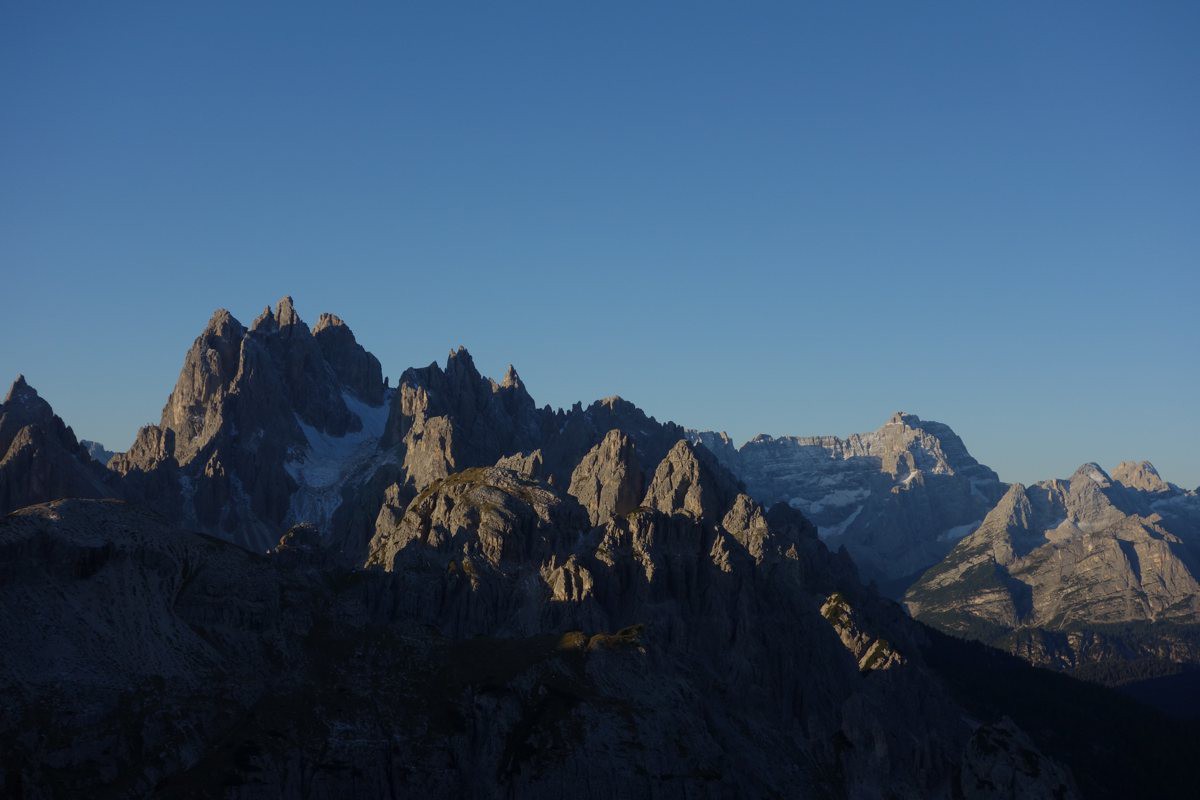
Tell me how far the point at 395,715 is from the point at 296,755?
43.2ft

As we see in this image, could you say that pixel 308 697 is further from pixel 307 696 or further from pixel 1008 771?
pixel 1008 771

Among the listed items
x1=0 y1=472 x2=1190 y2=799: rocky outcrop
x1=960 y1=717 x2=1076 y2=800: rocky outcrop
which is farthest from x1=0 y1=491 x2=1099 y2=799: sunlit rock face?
x1=960 y1=717 x2=1076 y2=800: rocky outcrop

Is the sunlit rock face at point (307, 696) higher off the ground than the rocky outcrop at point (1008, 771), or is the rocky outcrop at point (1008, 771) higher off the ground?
the sunlit rock face at point (307, 696)

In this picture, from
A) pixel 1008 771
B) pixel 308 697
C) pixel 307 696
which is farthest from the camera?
pixel 1008 771

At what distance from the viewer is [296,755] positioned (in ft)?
422

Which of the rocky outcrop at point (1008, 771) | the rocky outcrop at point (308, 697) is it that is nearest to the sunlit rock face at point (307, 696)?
the rocky outcrop at point (308, 697)

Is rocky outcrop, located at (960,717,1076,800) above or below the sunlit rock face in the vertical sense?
below

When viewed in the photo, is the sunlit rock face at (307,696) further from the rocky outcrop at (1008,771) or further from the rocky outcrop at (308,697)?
the rocky outcrop at (1008,771)

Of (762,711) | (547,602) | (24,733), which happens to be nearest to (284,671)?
(24,733)

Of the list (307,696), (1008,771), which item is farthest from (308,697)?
(1008,771)

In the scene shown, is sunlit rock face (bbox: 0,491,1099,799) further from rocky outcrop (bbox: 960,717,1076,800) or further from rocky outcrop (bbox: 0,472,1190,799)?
rocky outcrop (bbox: 960,717,1076,800)

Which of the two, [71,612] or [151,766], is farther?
[71,612]

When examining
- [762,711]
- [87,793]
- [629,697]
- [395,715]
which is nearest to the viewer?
[87,793]

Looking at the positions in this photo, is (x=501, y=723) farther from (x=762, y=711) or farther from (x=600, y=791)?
(x=762, y=711)
